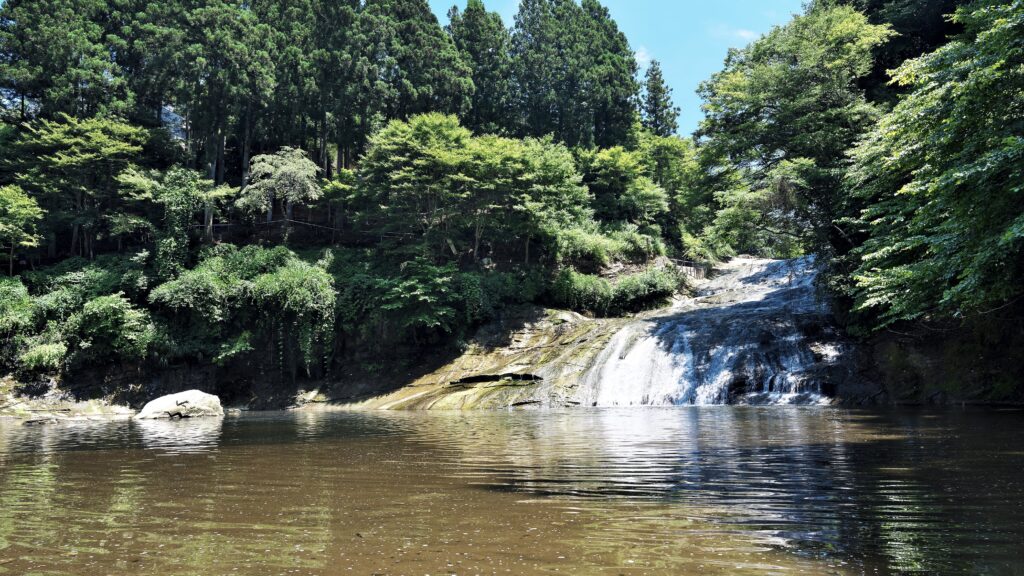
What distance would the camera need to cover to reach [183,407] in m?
19.8

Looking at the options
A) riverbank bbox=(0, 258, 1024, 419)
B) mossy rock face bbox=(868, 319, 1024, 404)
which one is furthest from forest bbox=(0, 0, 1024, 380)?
riverbank bbox=(0, 258, 1024, 419)

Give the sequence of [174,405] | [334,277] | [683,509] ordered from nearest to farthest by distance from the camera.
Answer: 1. [683,509]
2. [174,405]
3. [334,277]

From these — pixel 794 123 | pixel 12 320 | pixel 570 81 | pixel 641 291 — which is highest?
pixel 570 81

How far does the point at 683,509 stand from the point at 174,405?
1946 cm

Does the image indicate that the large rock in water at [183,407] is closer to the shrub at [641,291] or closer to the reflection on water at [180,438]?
the reflection on water at [180,438]

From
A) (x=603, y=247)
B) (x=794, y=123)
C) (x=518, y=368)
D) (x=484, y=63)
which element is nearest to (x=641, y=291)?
(x=603, y=247)

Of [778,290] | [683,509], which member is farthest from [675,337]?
[683,509]

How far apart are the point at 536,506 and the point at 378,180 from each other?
27772 mm

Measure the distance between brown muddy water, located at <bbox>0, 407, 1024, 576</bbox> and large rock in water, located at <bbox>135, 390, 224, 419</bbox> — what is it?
990 centimetres

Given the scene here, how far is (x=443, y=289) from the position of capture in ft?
84.7

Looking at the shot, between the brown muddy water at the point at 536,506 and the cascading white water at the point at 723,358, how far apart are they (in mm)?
8447

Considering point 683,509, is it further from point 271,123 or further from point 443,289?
point 271,123

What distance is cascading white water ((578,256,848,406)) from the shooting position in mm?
18594

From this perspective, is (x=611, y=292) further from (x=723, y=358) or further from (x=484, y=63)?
(x=484, y=63)
